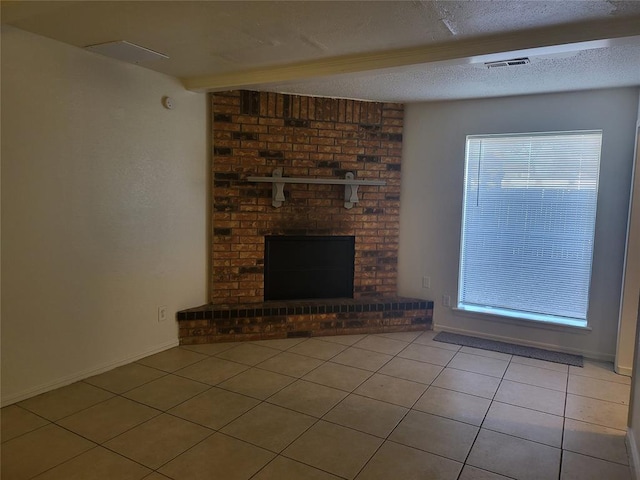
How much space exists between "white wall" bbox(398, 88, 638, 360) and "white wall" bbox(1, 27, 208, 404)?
2119 millimetres

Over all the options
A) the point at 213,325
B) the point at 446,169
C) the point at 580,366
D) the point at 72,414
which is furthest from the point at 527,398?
the point at 72,414

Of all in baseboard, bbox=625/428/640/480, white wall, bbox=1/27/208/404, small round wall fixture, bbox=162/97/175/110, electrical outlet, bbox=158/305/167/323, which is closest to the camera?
baseboard, bbox=625/428/640/480

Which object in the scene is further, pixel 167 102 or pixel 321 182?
pixel 321 182

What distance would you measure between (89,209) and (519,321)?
12.1ft

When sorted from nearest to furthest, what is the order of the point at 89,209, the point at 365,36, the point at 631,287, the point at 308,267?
the point at 365,36 < the point at 89,209 < the point at 631,287 < the point at 308,267

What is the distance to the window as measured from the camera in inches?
148

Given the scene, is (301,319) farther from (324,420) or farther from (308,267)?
(324,420)

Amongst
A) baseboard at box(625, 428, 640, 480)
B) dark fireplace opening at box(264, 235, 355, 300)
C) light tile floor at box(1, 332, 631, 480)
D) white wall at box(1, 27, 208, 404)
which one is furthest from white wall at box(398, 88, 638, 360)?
white wall at box(1, 27, 208, 404)

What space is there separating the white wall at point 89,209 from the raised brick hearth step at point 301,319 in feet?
0.72

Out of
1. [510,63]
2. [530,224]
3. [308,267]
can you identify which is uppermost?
[510,63]

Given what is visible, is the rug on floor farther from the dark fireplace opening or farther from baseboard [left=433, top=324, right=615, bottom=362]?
the dark fireplace opening

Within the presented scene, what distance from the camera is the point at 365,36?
255 cm

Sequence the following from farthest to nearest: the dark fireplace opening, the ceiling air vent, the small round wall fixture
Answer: the dark fireplace opening, the small round wall fixture, the ceiling air vent

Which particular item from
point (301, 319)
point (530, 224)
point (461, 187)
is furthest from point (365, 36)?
point (301, 319)
